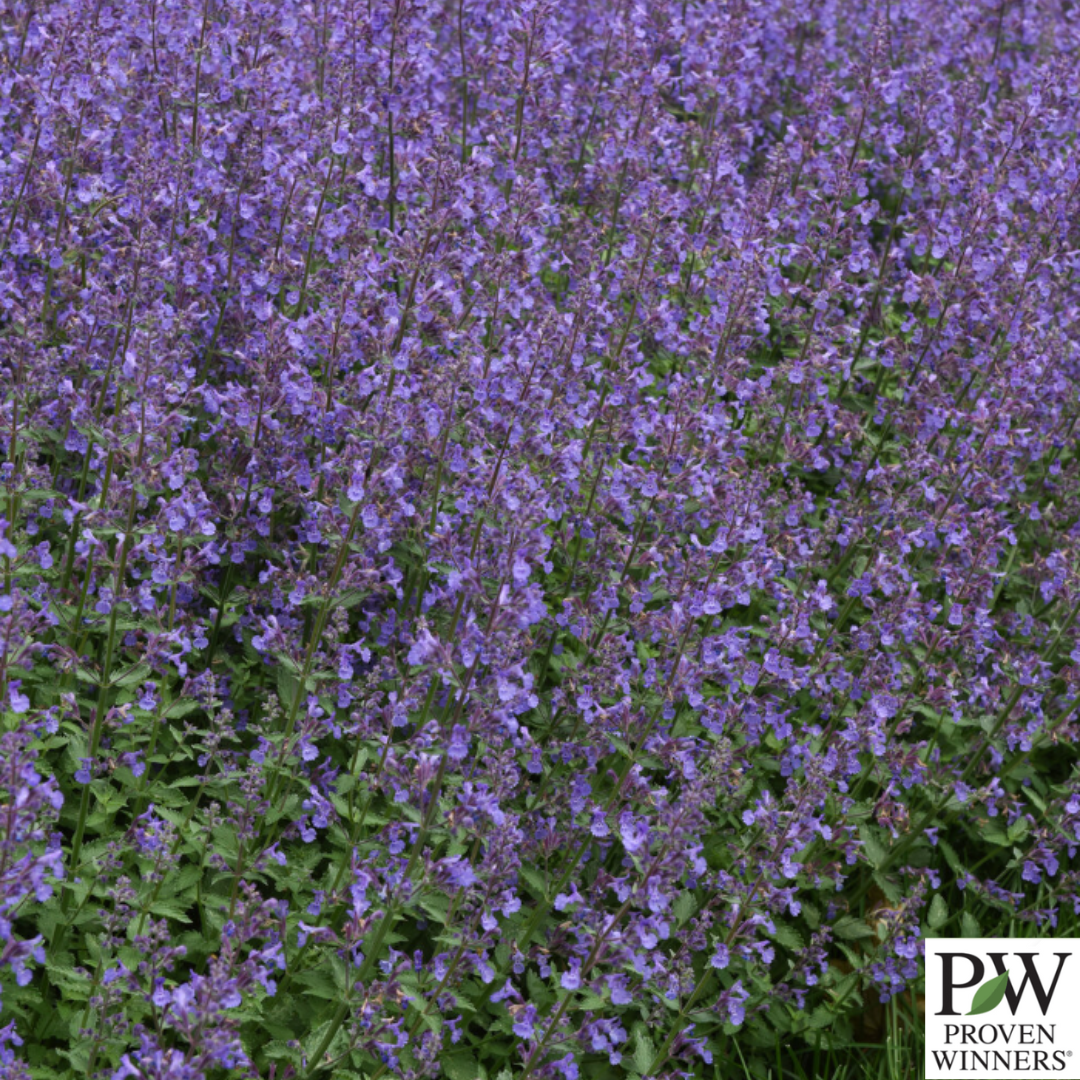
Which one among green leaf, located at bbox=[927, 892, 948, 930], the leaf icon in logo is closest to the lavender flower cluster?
green leaf, located at bbox=[927, 892, 948, 930]

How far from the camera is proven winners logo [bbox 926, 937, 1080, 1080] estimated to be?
17.3 ft

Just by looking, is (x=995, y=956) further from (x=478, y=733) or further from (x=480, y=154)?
(x=480, y=154)

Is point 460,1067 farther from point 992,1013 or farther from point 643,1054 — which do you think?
point 992,1013

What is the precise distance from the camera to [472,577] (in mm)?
4070

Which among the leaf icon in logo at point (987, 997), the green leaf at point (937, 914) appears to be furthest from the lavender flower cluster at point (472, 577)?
the leaf icon in logo at point (987, 997)

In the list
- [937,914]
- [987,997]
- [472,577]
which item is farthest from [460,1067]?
[937,914]

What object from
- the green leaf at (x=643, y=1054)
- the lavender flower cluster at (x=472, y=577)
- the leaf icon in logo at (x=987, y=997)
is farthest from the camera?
the leaf icon in logo at (x=987, y=997)

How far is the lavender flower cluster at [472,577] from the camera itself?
435 centimetres

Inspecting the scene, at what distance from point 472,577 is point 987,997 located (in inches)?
117

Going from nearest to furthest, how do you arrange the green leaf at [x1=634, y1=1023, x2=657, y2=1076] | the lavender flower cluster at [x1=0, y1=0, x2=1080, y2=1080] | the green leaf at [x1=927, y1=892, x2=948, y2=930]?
the lavender flower cluster at [x1=0, y1=0, x2=1080, y2=1080] → the green leaf at [x1=634, y1=1023, x2=657, y2=1076] → the green leaf at [x1=927, y1=892, x2=948, y2=930]

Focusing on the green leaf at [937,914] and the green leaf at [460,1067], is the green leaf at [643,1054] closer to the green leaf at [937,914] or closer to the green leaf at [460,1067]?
the green leaf at [460,1067]

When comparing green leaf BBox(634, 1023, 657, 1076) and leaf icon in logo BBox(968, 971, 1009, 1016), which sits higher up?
leaf icon in logo BBox(968, 971, 1009, 1016)

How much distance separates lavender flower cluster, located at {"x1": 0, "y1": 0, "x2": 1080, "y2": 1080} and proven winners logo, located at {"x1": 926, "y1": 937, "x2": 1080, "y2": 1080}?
0.59ft

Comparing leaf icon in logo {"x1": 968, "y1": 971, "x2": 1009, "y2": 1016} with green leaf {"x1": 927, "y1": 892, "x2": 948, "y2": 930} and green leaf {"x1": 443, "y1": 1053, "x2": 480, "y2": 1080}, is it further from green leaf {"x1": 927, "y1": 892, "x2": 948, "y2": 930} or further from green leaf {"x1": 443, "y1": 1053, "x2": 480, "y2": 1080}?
green leaf {"x1": 443, "y1": 1053, "x2": 480, "y2": 1080}
